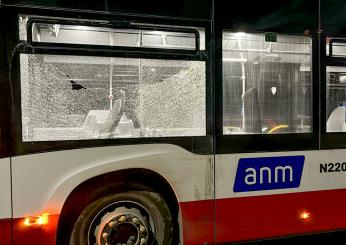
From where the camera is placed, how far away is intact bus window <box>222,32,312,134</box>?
4195mm

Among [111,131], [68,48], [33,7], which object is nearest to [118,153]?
[111,131]

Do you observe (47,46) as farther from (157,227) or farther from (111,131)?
(157,227)

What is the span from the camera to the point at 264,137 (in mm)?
4305

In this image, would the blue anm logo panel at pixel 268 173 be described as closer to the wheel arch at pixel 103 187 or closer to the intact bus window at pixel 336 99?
the intact bus window at pixel 336 99

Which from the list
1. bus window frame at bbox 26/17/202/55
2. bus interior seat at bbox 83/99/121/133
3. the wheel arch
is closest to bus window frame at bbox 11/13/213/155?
bus window frame at bbox 26/17/202/55

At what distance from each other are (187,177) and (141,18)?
1496 mm

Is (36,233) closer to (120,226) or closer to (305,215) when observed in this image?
(120,226)

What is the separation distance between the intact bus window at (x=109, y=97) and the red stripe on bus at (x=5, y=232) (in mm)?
680

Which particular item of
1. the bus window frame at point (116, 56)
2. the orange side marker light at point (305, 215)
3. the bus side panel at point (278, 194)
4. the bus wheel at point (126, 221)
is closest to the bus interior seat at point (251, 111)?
the bus side panel at point (278, 194)

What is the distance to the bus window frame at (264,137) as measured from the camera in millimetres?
4125

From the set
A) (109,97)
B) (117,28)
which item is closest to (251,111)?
(109,97)

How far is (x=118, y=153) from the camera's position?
12.5ft

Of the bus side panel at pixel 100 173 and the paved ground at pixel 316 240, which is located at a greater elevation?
the bus side panel at pixel 100 173

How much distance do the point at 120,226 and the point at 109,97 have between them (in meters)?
1.14
